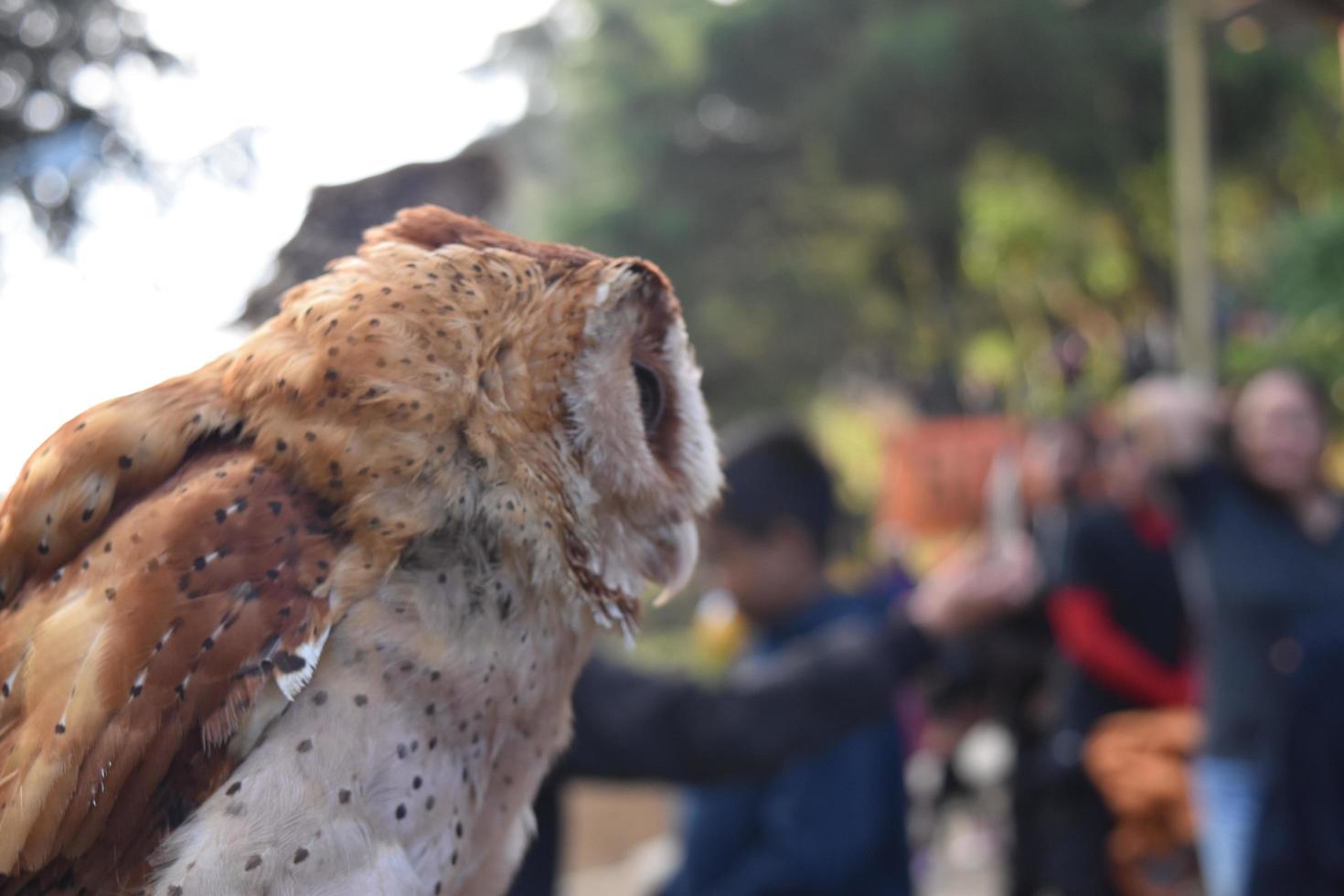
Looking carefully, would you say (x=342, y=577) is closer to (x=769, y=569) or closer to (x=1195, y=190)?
(x=769, y=569)

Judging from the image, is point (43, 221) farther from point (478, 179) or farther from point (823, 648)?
point (823, 648)

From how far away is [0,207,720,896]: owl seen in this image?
0.90 m

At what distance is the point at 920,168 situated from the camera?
12.2m

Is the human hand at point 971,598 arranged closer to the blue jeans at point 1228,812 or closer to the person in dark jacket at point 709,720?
the person in dark jacket at point 709,720

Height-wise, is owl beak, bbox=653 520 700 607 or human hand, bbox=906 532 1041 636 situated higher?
owl beak, bbox=653 520 700 607

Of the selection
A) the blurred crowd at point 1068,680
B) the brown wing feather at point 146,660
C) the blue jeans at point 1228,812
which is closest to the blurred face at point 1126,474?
the blurred crowd at point 1068,680

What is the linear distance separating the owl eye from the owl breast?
0.21 meters

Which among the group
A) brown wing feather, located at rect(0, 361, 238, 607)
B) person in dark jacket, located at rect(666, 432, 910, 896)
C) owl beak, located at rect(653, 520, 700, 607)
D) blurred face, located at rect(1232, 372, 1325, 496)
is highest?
brown wing feather, located at rect(0, 361, 238, 607)

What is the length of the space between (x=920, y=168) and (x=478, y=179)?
36.8ft

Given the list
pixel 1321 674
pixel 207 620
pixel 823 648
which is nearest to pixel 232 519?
pixel 207 620

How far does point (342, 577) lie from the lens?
933 mm

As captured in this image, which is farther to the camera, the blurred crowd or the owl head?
the blurred crowd

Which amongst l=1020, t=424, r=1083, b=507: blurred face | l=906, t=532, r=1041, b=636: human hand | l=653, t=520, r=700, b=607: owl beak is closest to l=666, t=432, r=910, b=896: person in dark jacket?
l=906, t=532, r=1041, b=636: human hand

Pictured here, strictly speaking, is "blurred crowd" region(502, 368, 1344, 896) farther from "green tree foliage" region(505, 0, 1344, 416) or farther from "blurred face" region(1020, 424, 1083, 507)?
"green tree foliage" region(505, 0, 1344, 416)
